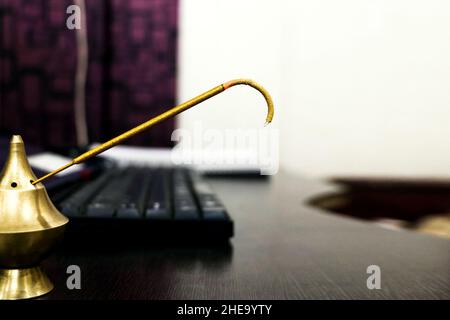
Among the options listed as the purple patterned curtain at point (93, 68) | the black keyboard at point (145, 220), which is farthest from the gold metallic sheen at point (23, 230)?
the purple patterned curtain at point (93, 68)

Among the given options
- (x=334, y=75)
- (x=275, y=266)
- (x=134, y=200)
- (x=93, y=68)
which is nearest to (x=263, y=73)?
(x=334, y=75)

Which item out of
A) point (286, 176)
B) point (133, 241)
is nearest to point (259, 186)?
point (286, 176)

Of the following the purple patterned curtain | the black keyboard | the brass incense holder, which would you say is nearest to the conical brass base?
the brass incense holder

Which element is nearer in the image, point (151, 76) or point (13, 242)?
point (13, 242)

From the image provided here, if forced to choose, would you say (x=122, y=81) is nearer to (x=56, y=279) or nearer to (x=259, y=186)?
(x=259, y=186)

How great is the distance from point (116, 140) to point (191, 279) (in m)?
0.13

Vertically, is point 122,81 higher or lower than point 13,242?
higher

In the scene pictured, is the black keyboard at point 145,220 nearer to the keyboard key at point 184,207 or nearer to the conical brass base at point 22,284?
the keyboard key at point 184,207

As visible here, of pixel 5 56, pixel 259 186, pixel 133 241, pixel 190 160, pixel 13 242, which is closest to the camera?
pixel 13 242

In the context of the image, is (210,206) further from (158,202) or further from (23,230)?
(23,230)

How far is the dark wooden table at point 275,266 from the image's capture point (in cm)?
36

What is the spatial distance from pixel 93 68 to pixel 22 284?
4.77 feet

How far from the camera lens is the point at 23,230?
0.33 metres
